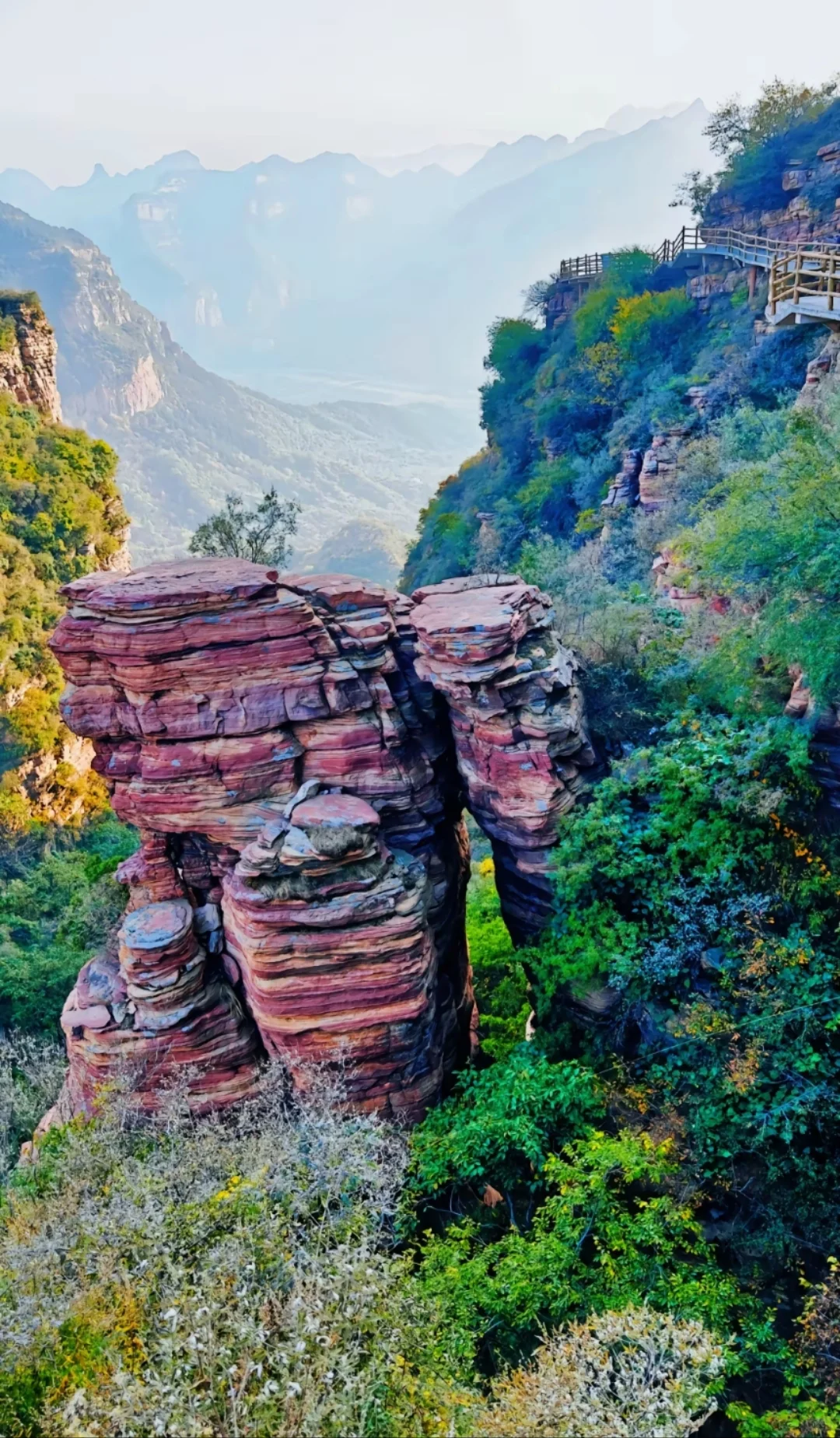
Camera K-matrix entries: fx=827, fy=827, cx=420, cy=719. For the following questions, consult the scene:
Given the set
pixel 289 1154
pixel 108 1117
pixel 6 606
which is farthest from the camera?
pixel 6 606

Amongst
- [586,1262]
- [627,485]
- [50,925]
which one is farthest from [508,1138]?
[627,485]

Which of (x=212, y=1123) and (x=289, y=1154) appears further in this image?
(x=212, y=1123)

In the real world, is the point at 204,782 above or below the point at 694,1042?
above

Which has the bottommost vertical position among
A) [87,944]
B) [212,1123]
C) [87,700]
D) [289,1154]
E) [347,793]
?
[87,944]

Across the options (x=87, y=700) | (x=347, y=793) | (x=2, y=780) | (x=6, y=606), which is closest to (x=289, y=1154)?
Result: (x=347, y=793)

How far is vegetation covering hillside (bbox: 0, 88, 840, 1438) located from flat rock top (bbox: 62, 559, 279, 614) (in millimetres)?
6180

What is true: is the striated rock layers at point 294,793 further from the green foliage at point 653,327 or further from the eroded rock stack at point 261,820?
the green foliage at point 653,327

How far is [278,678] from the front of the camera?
12852 millimetres

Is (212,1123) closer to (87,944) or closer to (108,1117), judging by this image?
(108,1117)

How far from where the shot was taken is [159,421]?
545 ft

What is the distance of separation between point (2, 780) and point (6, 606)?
775 centimetres

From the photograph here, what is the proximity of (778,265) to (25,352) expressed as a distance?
3901cm

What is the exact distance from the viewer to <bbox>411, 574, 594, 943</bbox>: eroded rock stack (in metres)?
12.3

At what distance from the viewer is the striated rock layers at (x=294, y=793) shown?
12.2 meters
